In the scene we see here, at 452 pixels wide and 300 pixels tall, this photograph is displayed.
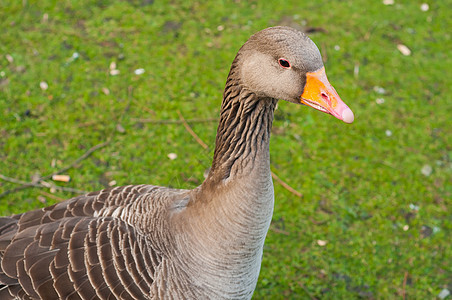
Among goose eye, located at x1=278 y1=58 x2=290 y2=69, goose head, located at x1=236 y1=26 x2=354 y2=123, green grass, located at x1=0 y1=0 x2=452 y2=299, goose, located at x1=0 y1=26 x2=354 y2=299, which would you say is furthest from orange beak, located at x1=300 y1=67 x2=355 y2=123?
green grass, located at x1=0 y1=0 x2=452 y2=299

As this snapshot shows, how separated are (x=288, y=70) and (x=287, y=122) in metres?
2.60

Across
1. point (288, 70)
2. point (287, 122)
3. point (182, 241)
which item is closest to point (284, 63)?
point (288, 70)

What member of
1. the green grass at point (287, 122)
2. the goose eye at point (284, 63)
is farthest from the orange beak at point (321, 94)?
the green grass at point (287, 122)

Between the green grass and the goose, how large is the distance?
105cm

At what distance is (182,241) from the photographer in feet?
8.04

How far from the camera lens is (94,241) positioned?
2459mm

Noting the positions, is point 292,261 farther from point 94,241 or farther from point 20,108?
point 20,108

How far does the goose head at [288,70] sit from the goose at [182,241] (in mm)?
45

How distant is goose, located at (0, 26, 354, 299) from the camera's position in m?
2.33

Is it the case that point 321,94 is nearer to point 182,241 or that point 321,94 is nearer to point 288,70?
point 288,70

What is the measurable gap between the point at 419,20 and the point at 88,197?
490 centimetres

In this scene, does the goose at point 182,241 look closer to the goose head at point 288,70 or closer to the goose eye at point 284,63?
the goose head at point 288,70

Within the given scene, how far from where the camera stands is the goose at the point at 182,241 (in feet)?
7.63

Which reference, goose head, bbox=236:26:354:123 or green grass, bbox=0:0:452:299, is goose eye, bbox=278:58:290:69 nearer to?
goose head, bbox=236:26:354:123
